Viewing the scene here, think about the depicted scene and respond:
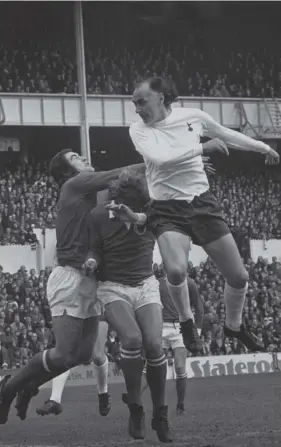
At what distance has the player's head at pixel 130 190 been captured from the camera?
10023 millimetres

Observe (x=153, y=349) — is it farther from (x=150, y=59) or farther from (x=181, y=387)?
(x=150, y=59)

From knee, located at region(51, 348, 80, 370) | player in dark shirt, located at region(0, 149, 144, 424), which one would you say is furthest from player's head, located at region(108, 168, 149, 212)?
knee, located at region(51, 348, 80, 370)

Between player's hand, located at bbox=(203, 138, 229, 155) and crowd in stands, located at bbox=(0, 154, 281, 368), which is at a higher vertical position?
player's hand, located at bbox=(203, 138, 229, 155)

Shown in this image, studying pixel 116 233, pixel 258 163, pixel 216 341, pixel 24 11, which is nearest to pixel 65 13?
pixel 24 11

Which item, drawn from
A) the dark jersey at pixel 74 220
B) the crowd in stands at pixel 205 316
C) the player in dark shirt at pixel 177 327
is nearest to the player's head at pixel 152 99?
the dark jersey at pixel 74 220

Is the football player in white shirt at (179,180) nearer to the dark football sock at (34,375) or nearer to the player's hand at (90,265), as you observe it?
the player's hand at (90,265)

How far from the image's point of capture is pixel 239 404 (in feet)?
46.9

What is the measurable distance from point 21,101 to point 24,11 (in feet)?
18.8

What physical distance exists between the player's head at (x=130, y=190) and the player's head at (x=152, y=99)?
1.84 feet

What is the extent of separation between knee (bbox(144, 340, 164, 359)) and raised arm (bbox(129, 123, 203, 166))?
1759 millimetres

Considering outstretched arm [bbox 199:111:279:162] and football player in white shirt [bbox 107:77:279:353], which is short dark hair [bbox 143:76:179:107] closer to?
football player in white shirt [bbox 107:77:279:353]

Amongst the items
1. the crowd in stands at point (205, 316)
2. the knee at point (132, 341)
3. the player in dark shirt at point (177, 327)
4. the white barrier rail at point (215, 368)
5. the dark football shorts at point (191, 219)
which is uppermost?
the dark football shorts at point (191, 219)

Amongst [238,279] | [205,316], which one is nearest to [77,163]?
[238,279]

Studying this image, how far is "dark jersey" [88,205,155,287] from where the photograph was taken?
10117mm
